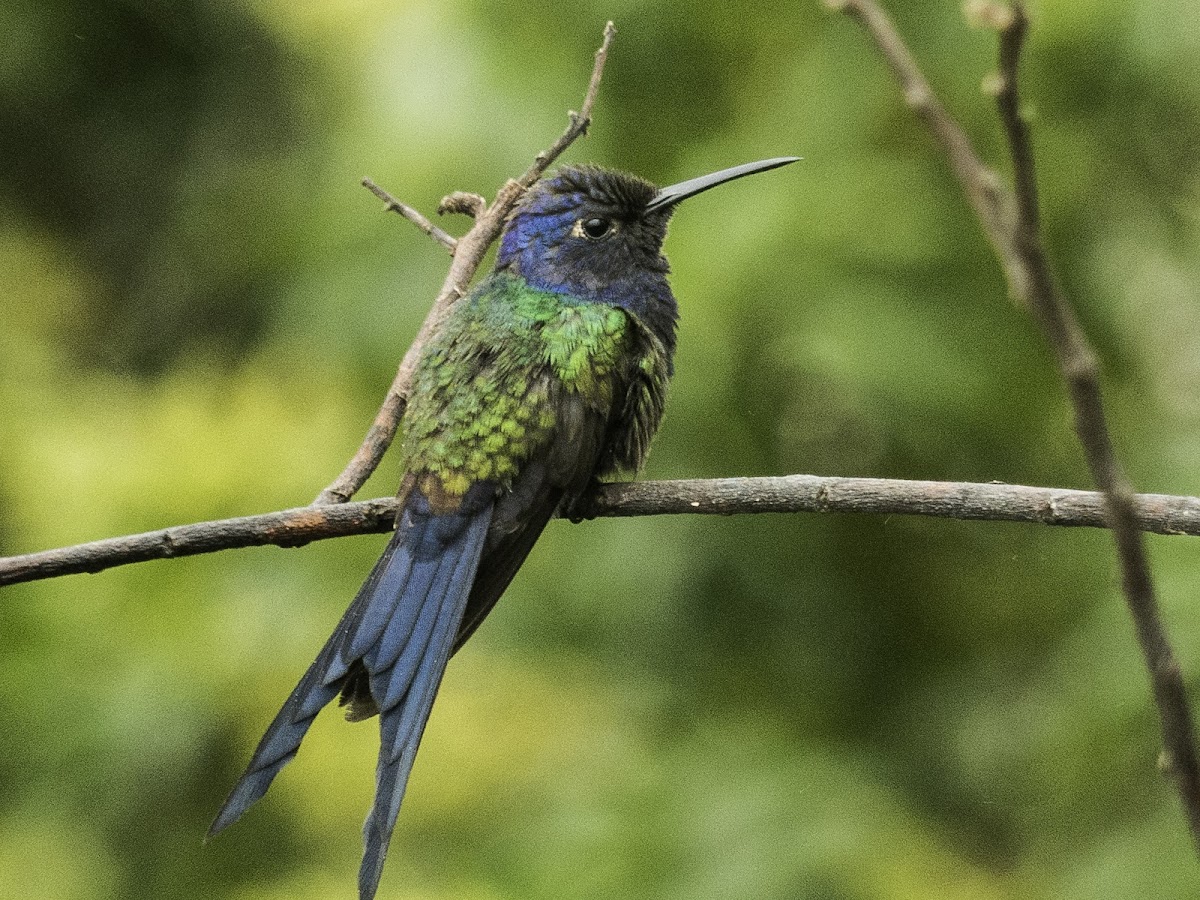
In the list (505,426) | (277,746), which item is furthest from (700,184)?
(277,746)

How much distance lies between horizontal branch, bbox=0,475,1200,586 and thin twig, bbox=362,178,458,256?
36.7 inches

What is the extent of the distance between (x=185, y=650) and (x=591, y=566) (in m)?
1.05

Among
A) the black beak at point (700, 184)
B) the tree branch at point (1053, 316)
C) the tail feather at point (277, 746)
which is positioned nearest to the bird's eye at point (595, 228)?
the black beak at point (700, 184)

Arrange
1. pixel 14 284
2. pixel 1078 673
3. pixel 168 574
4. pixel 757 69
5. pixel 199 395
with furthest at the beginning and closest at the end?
pixel 14 284, pixel 757 69, pixel 199 395, pixel 168 574, pixel 1078 673

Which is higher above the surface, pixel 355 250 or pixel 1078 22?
pixel 1078 22

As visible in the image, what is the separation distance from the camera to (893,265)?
4.00 metres

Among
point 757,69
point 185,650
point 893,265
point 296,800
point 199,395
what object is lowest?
point 296,800

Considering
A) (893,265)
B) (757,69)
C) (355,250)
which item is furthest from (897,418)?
(355,250)

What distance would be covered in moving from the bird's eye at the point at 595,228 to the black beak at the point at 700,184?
120mm

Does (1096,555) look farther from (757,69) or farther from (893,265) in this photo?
(757,69)

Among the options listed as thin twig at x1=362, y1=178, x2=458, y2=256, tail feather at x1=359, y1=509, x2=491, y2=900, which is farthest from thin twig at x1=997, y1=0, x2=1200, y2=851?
thin twig at x1=362, y1=178, x2=458, y2=256

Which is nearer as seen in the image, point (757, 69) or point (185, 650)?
point (185, 650)

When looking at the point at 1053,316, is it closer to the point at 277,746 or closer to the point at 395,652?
the point at 277,746

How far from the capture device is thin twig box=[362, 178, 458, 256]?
9.82 ft
